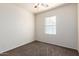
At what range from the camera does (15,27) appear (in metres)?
1.70

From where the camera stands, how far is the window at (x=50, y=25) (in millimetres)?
1608

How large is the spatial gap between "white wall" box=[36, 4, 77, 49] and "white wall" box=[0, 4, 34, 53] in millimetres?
204

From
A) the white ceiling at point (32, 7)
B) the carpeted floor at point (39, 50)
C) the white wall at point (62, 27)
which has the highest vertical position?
the white ceiling at point (32, 7)

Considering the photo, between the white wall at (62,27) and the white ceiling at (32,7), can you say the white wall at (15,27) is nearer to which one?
the white ceiling at (32,7)

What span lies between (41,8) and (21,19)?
20.3 inches

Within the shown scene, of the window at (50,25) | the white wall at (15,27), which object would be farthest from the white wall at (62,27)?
the white wall at (15,27)

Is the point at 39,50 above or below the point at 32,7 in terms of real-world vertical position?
below

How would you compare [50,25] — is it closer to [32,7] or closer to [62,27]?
[62,27]

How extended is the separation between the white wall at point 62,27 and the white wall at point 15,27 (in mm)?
204

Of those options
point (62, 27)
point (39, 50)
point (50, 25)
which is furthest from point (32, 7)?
point (39, 50)

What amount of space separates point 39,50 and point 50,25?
607mm

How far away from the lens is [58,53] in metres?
1.53

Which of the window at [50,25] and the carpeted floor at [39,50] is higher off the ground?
the window at [50,25]

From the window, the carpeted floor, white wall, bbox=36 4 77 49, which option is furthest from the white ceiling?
the carpeted floor
